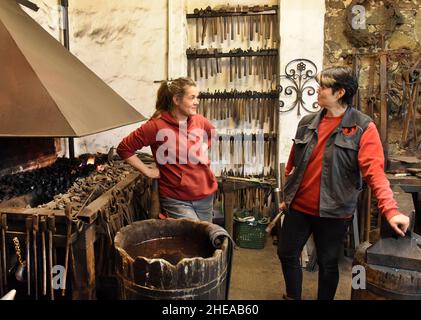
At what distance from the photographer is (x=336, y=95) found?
7.08 ft

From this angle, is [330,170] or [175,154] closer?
[330,170]

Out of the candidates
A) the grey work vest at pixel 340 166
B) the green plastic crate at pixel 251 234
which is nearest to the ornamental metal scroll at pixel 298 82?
the green plastic crate at pixel 251 234

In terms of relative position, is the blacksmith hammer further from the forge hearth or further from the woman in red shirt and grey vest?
the forge hearth

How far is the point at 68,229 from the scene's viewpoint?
2.08 m

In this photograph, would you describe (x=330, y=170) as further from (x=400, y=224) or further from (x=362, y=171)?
(x=400, y=224)

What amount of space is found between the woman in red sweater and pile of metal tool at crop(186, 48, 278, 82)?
5.67 ft

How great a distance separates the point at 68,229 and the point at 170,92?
1065 millimetres

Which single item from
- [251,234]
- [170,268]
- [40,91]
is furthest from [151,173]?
[251,234]

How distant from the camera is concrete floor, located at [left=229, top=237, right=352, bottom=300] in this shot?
117 inches

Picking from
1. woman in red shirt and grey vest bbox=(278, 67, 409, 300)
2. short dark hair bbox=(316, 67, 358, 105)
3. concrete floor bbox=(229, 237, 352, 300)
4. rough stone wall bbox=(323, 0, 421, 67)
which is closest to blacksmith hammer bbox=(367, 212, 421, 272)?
woman in red shirt and grey vest bbox=(278, 67, 409, 300)
